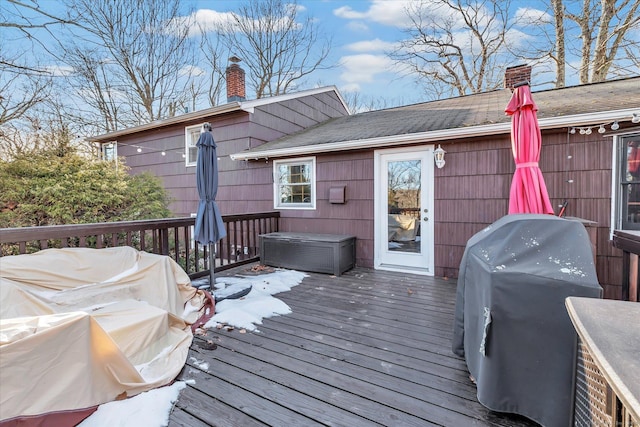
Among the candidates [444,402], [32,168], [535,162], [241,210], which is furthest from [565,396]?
[241,210]

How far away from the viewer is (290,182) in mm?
6344

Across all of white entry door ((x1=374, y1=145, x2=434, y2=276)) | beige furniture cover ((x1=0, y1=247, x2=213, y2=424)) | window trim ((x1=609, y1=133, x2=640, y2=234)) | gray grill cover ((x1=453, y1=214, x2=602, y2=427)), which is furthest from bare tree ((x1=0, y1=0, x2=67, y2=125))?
window trim ((x1=609, y1=133, x2=640, y2=234))

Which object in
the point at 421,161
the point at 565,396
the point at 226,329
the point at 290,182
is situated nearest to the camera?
the point at 565,396

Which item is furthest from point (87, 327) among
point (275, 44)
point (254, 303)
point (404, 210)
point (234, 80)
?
point (275, 44)

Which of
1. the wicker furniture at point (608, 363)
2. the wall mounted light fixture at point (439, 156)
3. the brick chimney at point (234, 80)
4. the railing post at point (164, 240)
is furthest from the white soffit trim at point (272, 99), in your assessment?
the wicker furniture at point (608, 363)

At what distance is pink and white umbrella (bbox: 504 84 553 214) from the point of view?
3.04 m

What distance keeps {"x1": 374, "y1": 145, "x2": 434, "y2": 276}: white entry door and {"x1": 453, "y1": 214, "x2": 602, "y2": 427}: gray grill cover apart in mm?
3074

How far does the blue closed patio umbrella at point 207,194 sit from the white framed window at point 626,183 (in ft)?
16.3

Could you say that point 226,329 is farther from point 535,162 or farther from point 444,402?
point 535,162

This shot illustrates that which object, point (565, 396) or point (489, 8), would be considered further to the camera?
point (489, 8)

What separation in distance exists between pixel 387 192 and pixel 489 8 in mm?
9399

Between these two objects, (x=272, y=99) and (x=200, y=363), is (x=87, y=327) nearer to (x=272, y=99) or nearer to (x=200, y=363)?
(x=200, y=363)

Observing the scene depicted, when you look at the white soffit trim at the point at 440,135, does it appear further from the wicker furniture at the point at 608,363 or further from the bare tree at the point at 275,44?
the bare tree at the point at 275,44

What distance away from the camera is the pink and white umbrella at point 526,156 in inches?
120
